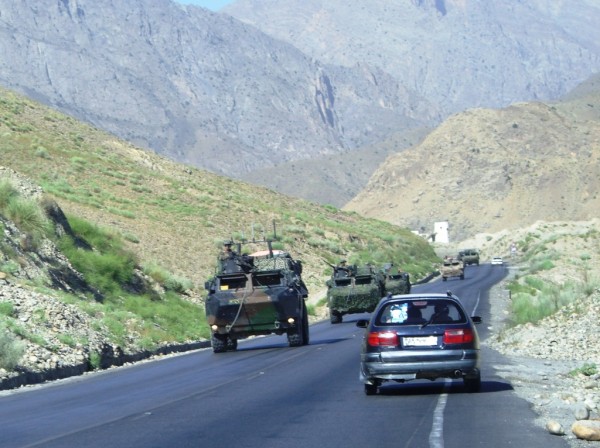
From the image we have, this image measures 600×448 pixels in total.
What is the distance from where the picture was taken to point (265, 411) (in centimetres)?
1608

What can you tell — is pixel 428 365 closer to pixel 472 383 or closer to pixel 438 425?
pixel 472 383

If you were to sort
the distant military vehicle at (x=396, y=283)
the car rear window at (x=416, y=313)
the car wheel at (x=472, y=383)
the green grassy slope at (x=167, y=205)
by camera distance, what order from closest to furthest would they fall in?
the car rear window at (x=416, y=313) → the car wheel at (x=472, y=383) → the distant military vehicle at (x=396, y=283) → the green grassy slope at (x=167, y=205)

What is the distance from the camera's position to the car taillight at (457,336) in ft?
54.2

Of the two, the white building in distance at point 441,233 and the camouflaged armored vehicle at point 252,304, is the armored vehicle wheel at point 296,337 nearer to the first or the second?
the camouflaged armored vehicle at point 252,304

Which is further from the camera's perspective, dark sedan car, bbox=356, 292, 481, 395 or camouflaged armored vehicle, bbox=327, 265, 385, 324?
camouflaged armored vehicle, bbox=327, 265, 385, 324

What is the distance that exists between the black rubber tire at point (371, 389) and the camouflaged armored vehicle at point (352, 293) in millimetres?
23609

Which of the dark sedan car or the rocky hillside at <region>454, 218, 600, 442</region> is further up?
the dark sedan car

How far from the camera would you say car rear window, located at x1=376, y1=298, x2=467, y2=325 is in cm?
1681

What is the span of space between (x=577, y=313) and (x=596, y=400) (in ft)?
41.8

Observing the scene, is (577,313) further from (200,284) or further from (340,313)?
(200,284)

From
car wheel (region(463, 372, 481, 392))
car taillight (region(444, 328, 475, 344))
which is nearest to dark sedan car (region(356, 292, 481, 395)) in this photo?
car taillight (region(444, 328, 475, 344))

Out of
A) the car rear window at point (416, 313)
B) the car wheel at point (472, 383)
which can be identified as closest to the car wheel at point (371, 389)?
the car rear window at point (416, 313)

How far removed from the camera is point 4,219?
128ft

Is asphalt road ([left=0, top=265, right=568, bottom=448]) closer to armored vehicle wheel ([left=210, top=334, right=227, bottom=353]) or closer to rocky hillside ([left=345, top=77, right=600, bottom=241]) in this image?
armored vehicle wheel ([left=210, top=334, right=227, bottom=353])
